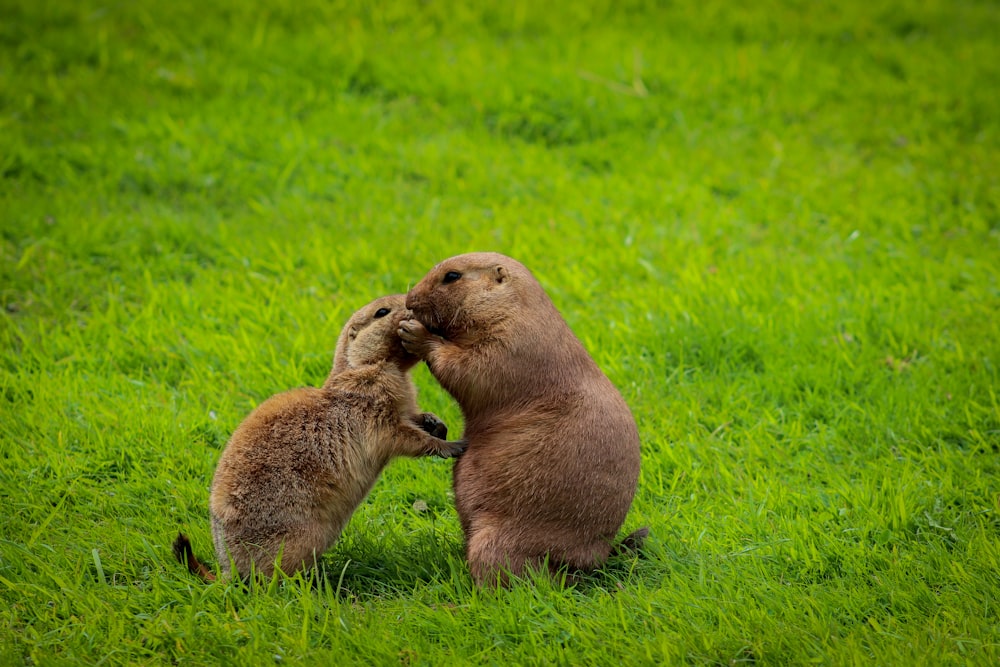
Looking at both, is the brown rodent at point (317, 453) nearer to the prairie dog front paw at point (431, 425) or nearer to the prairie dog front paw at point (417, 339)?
the prairie dog front paw at point (431, 425)

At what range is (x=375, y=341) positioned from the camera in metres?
4.50

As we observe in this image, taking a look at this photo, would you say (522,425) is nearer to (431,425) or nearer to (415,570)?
(431,425)

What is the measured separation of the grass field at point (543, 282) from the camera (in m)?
4.01

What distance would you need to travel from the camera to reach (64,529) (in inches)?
184

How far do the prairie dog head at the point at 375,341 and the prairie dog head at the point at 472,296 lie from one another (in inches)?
4.4

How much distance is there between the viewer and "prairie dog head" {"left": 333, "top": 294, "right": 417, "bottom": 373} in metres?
4.48

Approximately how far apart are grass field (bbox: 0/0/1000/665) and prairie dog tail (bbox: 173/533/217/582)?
7 centimetres

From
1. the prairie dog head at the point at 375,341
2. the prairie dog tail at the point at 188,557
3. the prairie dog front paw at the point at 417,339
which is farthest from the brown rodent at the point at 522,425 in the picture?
the prairie dog tail at the point at 188,557

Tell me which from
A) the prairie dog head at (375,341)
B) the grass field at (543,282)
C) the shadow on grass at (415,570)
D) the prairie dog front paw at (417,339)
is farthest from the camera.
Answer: the prairie dog head at (375,341)

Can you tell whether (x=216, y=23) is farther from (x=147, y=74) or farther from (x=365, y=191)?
(x=365, y=191)

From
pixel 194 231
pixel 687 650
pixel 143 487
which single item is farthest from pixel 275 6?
pixel 687 650

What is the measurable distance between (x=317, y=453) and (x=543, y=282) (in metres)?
3.04

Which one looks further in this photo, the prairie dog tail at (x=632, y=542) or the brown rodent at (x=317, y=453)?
the prairie dog tail at (x=632, y=542)

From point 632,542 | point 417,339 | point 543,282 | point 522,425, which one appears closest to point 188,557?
point 417,339
